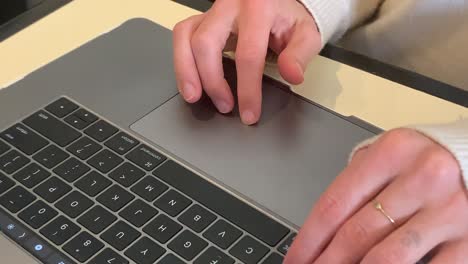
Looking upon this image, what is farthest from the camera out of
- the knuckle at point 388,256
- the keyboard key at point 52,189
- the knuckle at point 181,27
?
the knuckle at point 181,27

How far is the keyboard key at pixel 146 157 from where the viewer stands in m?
0.51

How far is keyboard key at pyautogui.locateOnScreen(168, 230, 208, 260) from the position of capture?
45 cm

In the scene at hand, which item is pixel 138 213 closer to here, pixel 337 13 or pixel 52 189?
pixel 52 189

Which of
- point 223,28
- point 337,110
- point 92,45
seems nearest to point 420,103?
point 337,110

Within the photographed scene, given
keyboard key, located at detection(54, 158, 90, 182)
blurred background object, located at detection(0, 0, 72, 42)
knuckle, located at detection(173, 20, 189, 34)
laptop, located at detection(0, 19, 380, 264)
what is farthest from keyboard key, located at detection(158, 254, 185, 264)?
blurred background object, located at detection(0, 0, 72, 42)

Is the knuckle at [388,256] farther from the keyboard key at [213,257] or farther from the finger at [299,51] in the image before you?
the finger at [299,51]

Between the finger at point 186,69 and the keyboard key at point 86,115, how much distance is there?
8 centimetres

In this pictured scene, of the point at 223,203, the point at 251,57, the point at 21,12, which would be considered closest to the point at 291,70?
the point at 251,57

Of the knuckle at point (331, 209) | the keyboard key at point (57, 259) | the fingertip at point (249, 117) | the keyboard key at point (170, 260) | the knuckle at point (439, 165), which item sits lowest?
the keyboard key at point (57, 259)

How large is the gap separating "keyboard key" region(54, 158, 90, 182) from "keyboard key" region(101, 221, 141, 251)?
0.20 feet

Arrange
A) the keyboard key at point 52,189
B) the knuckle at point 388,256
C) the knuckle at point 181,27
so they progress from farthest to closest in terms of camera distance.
Answer: the knuckle at point 181,27, the keyboard key at point 52,189, the knuckle at point 388,256

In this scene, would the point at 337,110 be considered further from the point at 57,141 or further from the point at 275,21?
the point at 57,141

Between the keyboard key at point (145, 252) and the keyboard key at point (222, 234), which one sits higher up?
the keyboard key at point (222, 234)

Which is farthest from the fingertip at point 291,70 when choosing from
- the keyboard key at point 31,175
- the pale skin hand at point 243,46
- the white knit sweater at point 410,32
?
the keyboard key at point 31,175
